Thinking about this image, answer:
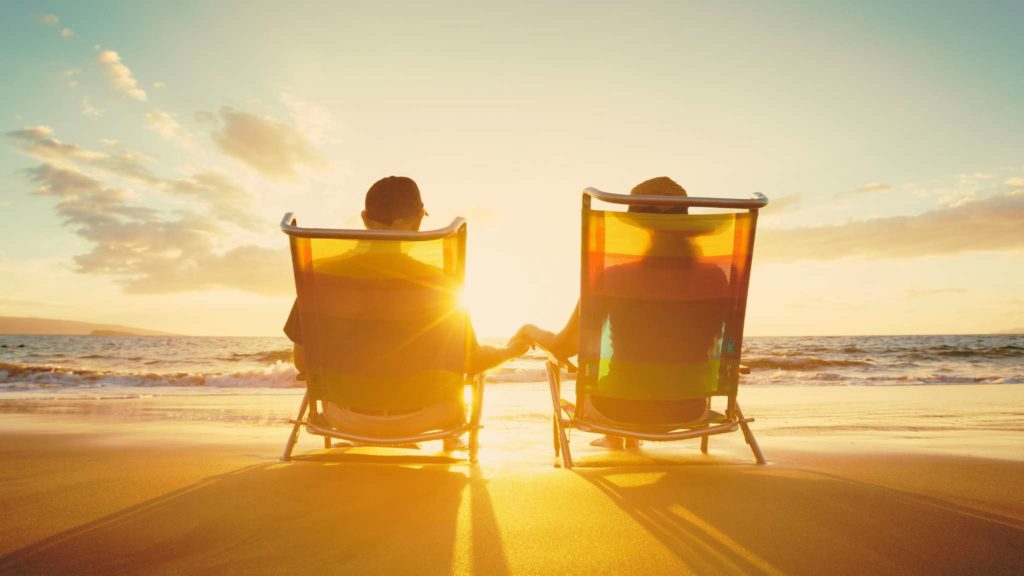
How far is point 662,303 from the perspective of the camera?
3344 millimetres

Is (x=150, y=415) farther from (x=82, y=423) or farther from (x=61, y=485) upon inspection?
(x=61, y=485)

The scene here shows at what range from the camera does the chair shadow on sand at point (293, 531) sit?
1.83m

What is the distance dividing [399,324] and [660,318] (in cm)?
153

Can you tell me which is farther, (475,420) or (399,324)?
(475,420)

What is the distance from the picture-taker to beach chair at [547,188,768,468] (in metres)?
3.26

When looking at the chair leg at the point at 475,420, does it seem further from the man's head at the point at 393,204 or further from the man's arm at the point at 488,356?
the man's head at the point at 393,204

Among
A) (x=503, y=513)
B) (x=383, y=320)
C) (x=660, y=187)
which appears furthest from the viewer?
(x=660, y=187)

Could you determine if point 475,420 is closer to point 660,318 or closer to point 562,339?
point 562,339

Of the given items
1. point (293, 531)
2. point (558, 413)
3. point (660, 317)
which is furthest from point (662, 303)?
point (293, 531)

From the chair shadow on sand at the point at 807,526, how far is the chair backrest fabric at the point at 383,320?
106 cm

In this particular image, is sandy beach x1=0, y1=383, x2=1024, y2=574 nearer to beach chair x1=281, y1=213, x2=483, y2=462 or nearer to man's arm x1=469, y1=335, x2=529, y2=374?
beach chair x1=281, y1=213, x2=483, y2=462

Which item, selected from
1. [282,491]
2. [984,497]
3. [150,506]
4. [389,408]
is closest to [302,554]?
[282,491]

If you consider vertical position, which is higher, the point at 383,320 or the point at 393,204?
the point at 393,204

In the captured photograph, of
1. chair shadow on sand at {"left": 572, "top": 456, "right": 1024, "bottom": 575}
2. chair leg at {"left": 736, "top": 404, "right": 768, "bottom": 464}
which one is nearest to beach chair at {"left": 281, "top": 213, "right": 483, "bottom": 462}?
chair shadow on sand at {"left": 572, "top": 456, "right": 1024, "bottom": 575}
